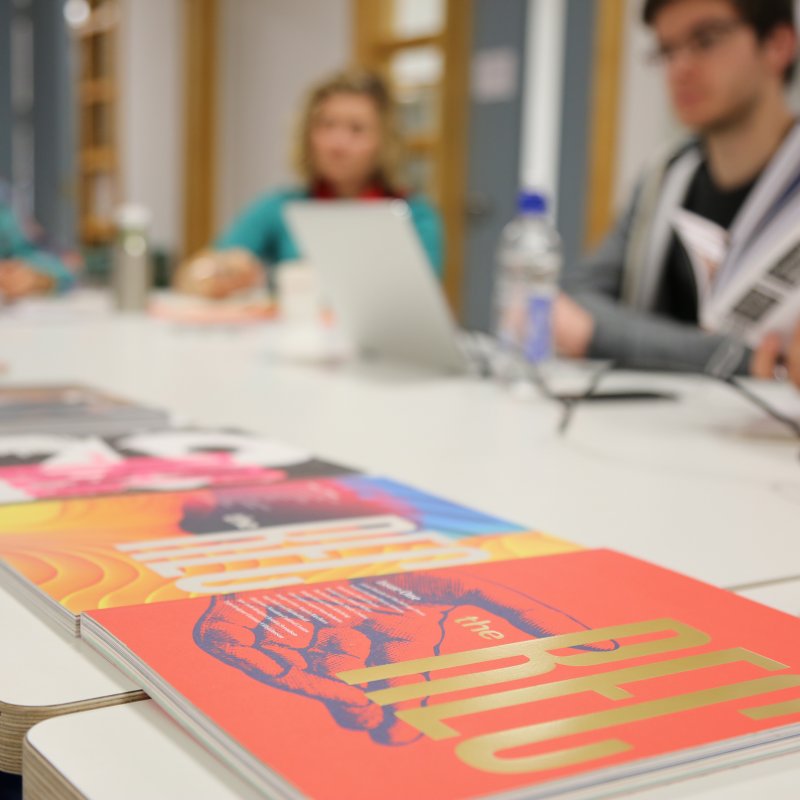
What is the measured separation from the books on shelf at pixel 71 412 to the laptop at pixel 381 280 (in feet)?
1.40

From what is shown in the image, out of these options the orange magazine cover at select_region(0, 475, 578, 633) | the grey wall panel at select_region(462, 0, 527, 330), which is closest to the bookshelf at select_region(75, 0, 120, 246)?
the grey wall panel at select_region(462, 0, 527, 330)

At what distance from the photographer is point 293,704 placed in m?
0.37

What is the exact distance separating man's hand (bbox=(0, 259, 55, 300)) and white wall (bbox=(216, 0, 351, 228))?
2.51m

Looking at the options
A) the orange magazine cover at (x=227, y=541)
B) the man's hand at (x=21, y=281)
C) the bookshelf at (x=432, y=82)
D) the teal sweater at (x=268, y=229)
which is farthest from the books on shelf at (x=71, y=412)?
the bookshelf at (x=432, y=82)

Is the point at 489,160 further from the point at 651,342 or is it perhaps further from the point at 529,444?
the point at 529,444

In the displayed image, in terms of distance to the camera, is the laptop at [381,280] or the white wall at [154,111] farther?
the white wall at [154,111]

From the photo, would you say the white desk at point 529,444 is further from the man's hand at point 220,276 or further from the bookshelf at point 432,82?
the bookshelf at point 432,82

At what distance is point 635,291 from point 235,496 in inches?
59.6

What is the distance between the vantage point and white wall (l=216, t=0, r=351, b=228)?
16.0 feet

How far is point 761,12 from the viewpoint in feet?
6.45

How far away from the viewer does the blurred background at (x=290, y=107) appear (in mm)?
3428

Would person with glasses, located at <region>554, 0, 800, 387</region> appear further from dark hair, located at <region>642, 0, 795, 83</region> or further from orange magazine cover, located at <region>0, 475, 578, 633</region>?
orange magazine cover, located at <region>0, 475, 578, 633</region>

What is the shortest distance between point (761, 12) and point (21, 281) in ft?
5.50

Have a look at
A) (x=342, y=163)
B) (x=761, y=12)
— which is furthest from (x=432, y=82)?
(x=761, y=12)
